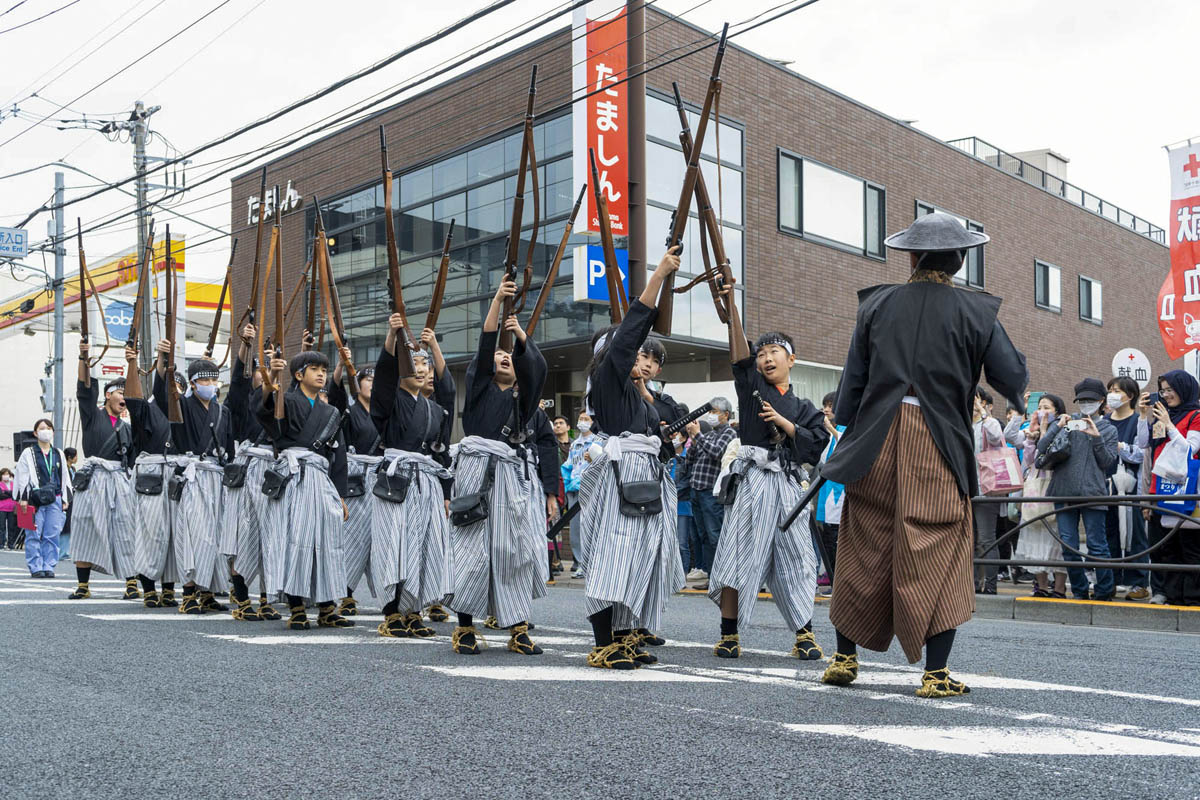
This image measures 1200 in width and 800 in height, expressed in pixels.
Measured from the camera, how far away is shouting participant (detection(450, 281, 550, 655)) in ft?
21.8

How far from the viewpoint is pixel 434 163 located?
866 inches

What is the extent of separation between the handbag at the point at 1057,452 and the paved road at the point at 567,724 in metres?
3.31

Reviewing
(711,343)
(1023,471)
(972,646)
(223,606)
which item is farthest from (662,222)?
(972,646)

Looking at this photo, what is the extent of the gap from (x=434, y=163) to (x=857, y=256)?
7877 mm

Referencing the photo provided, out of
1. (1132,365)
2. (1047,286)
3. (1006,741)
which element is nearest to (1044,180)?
(1047,286)

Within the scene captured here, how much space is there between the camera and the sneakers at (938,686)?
16.1ft

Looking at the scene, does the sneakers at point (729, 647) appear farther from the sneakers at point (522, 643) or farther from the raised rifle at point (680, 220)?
the raised rifle at point (680, 220)

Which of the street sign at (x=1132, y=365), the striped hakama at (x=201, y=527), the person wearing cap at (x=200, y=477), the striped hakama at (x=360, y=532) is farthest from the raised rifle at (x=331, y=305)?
the street sign at (x=1132, y=365)

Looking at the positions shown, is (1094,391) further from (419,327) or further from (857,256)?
(419,327)

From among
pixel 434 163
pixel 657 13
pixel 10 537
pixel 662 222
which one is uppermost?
pixel 657 13

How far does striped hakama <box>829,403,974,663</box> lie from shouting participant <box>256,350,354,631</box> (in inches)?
167

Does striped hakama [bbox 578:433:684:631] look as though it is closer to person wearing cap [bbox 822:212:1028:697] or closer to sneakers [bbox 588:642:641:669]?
sneakers [bbox 588:642:641:669]

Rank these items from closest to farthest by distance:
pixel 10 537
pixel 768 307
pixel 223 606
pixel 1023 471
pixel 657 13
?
pixel 223 606
pixel 1023 471
pixel 657 13
pixel 768 307
pixel 10 537

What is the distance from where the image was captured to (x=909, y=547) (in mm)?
4918
